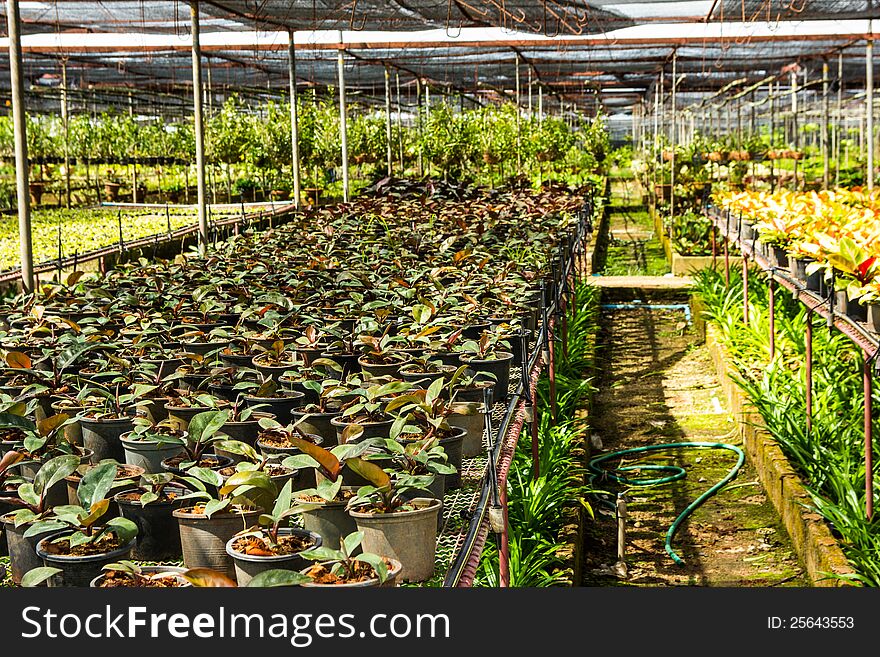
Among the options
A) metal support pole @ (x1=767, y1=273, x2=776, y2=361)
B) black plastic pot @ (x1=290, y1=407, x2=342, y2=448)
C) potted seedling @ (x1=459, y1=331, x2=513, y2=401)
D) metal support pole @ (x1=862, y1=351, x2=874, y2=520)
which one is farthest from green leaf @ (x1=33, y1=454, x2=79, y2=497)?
metal support pole @ (x1=767, y1=273, x2=776, y2=361)

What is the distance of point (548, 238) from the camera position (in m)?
7.21

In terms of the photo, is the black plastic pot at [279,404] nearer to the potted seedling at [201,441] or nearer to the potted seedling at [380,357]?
the potted seedling at [380,357]

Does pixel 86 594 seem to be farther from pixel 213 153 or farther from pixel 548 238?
pixel 213 153

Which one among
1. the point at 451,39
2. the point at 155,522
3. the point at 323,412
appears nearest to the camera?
the point at 155,522

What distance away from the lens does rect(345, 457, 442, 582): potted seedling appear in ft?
7.20

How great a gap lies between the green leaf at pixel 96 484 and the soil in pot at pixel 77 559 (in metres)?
0.09

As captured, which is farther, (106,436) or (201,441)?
(106,436)

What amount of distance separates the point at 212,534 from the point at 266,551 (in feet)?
0.66

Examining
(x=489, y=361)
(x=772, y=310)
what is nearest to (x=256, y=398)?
(x=489, y=361)

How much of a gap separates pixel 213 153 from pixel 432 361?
12190 millimetres

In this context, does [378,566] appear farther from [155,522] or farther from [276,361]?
[276,361]

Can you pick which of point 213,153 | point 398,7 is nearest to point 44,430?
point 398,7

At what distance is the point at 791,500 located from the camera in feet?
14.7

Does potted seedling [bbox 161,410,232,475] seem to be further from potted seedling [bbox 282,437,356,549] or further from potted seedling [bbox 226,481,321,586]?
potted seedling [bbox 226,481,321,586]
